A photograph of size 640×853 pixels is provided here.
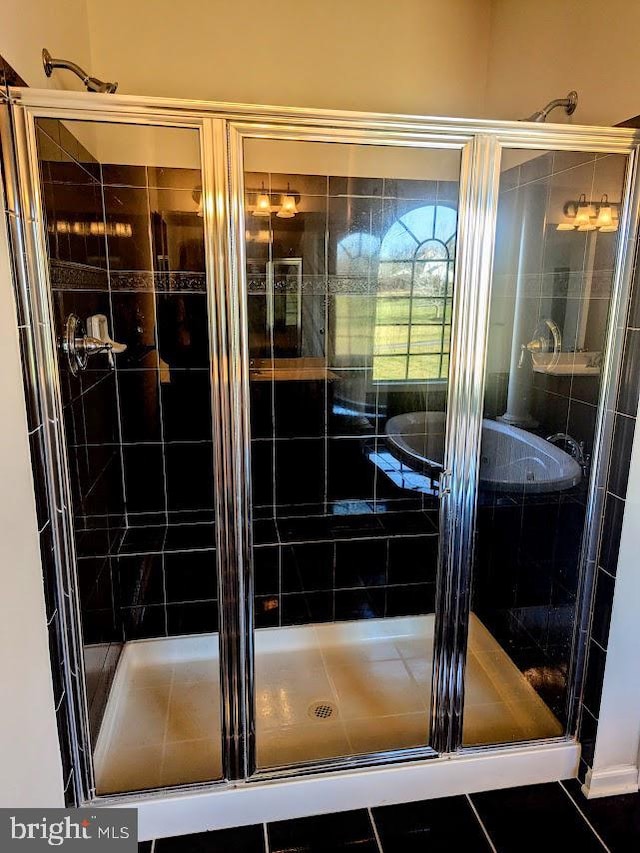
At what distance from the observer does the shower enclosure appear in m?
1.47

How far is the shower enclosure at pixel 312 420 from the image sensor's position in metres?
1.47

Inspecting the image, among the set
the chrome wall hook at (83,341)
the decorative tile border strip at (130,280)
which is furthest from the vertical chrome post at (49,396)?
the decorative tile border strip at (130,280)

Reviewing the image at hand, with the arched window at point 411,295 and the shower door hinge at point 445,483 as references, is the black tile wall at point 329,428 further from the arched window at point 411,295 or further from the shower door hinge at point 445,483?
the shower door hinge at point 445,483

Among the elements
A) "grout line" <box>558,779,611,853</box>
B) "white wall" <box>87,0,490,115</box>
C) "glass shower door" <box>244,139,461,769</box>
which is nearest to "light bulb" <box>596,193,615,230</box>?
"glass shower door" <box>244,139,461,769</box>

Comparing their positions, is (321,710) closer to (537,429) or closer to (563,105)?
(537,429)

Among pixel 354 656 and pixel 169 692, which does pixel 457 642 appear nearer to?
pixel 354 656

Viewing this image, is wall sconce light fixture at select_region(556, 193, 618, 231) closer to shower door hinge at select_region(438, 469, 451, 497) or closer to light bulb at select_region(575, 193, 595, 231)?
light bulb at select_region(575, 193, 595, 231)

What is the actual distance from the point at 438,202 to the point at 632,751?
2.05 meters

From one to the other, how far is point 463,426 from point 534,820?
4.02ft

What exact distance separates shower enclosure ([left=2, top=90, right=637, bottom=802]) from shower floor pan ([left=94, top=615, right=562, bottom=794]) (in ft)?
0.04

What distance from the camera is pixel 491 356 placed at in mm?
1763

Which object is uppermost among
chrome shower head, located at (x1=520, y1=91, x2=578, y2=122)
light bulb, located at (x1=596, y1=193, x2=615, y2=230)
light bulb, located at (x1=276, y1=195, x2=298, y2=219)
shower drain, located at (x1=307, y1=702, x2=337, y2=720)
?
chrome shower head, located at (x1=520, y1=91, x2=578, y2=122)
